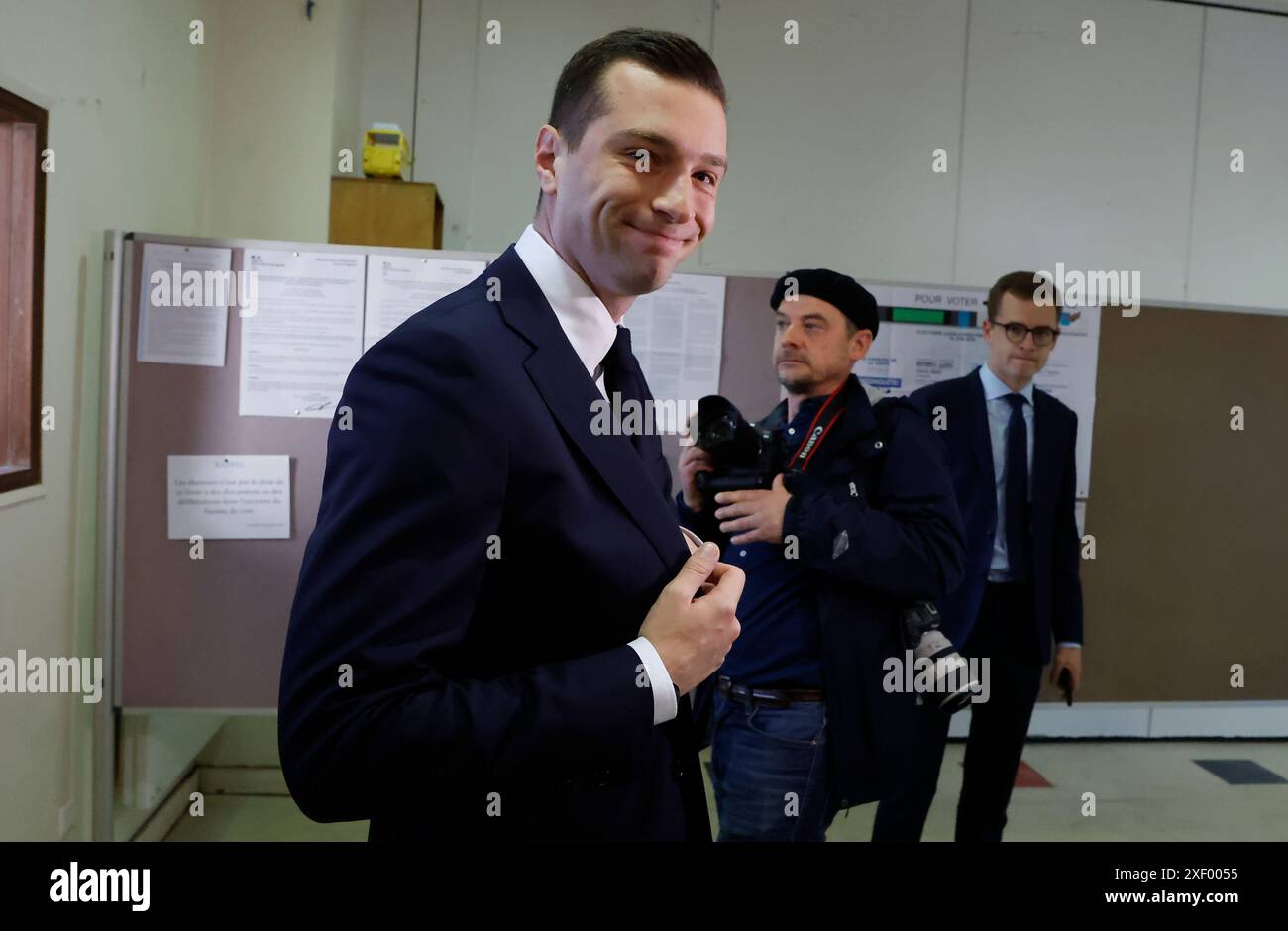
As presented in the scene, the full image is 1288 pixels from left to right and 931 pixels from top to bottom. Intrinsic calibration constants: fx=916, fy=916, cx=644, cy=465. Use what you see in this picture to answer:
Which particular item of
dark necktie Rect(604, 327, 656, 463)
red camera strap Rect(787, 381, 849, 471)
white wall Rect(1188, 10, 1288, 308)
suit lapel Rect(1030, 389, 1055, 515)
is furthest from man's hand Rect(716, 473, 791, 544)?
white wall Rect(1188, 10, 1288, 308)

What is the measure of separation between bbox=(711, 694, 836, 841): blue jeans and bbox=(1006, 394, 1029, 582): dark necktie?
3.19ft

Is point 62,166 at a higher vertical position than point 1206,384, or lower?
higher

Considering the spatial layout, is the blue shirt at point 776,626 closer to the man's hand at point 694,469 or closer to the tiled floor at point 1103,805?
the man's hand at point 694,469

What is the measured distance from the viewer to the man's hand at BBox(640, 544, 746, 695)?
0.82m

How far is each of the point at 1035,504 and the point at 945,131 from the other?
197cm

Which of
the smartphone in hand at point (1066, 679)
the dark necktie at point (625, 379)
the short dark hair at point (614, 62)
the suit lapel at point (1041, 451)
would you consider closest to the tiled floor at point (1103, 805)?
the smartphone in hand at point (1066, 679)

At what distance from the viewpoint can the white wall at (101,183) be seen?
193cm

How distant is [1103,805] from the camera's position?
10.6ft

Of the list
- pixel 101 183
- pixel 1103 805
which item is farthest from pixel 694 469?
pixel 1103 805

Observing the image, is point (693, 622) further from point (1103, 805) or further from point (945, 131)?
point (945, 131)

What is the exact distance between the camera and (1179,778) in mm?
3521
